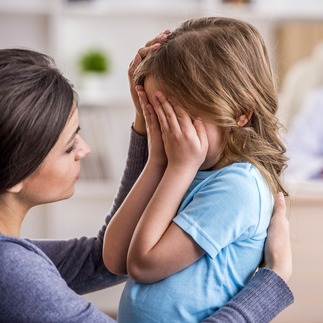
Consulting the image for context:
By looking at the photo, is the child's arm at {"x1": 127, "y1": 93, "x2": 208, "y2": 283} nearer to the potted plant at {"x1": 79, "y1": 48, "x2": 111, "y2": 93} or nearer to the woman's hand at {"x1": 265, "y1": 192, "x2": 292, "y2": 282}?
the woman's hand at {"x1": 265, "y1": 192, "x2": 292, "y2": 282}

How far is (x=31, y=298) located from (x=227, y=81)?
50 centimetres

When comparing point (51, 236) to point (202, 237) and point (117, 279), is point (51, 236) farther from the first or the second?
A: point (202, 237)

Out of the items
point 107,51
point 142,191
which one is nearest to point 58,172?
point 142,191

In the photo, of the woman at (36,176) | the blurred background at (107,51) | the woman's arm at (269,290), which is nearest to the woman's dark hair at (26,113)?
the woman at (36,176)

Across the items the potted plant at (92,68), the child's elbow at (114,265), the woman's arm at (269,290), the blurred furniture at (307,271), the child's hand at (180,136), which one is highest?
the child's hand at (180,136)

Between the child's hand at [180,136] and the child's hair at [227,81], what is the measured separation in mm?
17

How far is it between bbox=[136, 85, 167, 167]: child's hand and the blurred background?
106 inches

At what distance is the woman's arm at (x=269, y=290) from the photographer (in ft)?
4.25

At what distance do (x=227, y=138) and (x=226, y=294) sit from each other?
0.28m

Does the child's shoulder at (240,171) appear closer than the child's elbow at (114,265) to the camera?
Yes

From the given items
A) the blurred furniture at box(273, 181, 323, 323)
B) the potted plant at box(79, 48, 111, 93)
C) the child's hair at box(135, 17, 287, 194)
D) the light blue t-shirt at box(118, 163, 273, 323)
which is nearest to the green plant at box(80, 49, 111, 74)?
the potted plant at box(79, 48, 111, 93)

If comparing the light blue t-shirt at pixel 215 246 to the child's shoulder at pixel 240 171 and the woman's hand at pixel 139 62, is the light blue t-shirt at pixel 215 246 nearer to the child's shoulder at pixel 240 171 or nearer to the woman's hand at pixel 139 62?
the child's shoulder at pixel 240 171

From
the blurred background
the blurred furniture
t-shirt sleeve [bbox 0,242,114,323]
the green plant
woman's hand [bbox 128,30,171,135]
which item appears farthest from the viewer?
the green plant

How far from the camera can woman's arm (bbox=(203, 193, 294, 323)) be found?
129cm
